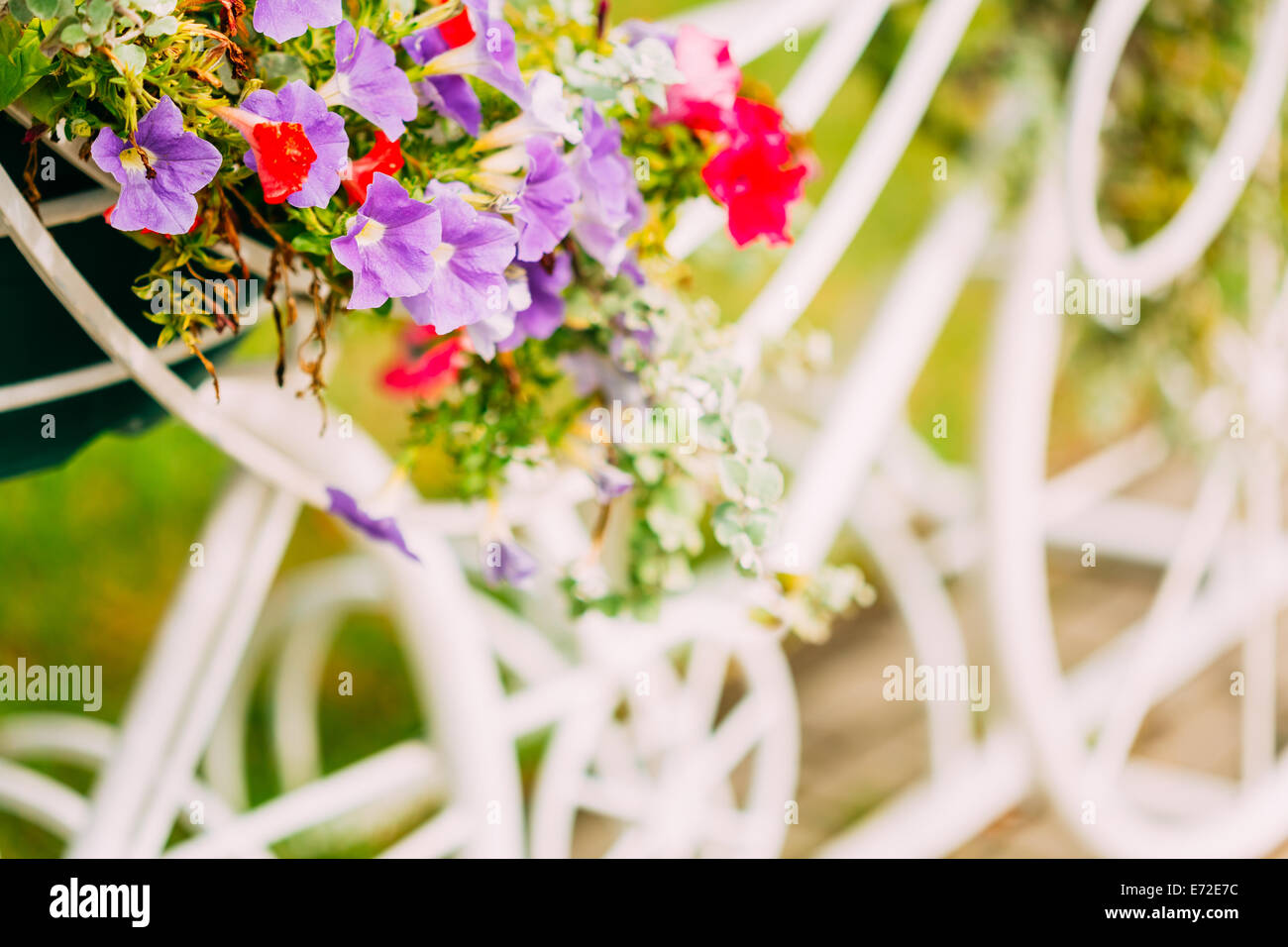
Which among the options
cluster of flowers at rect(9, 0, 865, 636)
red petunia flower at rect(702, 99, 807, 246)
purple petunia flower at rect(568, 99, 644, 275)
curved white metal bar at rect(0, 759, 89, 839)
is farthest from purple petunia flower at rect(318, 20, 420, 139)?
curved white metal bar at rect(0, 759, 89, 839)

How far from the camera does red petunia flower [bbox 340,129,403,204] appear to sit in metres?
0.49

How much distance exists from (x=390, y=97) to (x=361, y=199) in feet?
0.15

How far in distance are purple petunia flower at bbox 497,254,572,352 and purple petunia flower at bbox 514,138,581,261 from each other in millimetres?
66

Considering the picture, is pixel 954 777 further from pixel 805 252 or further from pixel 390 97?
pixel 390 97

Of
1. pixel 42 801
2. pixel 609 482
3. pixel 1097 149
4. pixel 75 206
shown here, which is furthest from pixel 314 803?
pixel 1097 149

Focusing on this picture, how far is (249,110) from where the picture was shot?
444mm

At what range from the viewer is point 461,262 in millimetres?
494

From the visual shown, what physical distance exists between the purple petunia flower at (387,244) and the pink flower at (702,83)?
0.24m

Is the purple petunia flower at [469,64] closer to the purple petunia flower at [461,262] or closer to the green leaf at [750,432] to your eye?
the purple petunia flower at [461,262]

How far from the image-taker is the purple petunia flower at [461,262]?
48 centimetres

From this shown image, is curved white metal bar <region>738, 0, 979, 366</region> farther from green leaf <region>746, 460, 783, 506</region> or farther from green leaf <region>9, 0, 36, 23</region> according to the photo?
green leaf <region>9, 0, 36, 23</region>

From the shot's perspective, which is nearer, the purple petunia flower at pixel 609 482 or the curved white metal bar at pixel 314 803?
the purple petunia flower at pixel 609 482

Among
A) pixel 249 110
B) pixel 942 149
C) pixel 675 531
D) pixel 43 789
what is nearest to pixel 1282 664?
pixel 942 149

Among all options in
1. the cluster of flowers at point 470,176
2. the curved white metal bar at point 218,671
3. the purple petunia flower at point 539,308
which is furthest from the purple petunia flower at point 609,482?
the curved white metal bar at point 218,671
